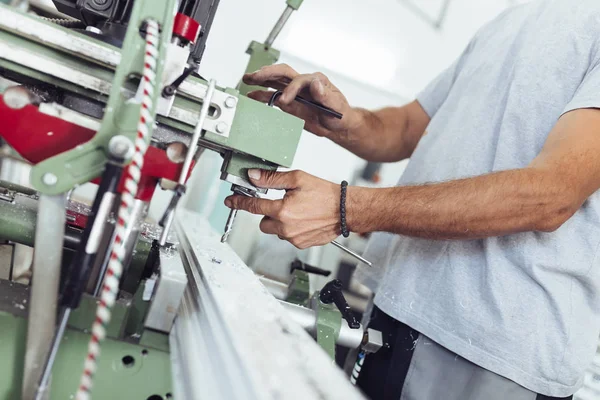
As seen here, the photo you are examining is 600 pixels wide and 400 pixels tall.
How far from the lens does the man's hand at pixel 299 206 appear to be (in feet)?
2.76

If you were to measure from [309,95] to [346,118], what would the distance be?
0.19 m

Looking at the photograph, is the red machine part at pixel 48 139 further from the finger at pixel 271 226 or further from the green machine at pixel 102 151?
the finger at pixel 271 226

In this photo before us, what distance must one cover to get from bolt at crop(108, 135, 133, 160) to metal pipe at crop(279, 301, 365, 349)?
1.61 ft

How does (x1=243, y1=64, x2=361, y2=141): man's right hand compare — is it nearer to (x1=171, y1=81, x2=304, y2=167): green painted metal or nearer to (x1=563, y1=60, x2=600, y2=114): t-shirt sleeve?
(x1=171, y1=81, x2=304, y2=167): green painted metal

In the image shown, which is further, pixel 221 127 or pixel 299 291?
pixel 299 291

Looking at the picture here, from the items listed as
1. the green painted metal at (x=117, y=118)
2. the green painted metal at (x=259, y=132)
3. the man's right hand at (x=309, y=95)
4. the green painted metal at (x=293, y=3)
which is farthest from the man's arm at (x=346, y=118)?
the green painted metal at (x=117, y=118)

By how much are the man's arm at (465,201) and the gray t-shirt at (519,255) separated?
0.32 ft

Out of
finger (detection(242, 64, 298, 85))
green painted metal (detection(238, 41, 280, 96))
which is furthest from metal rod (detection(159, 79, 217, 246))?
green painted metal (detection(238, 41, 280, 96))

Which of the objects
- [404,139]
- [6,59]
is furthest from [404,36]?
[6,59]

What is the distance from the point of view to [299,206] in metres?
0.85

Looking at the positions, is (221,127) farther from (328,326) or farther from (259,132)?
(328,326)

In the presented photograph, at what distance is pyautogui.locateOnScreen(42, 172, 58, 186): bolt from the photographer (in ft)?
1.84

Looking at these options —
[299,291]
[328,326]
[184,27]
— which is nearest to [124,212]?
[184,27]

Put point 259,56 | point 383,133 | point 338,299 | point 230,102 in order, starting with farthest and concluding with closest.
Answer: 1. point 383,133
2. point 259,56
3. point 338,299
4. point 230,102
